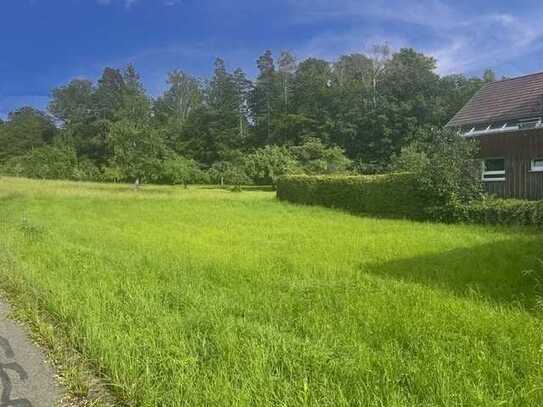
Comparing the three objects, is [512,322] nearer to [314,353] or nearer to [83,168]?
[314,353]

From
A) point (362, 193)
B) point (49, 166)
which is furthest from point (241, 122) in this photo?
point (362, 193)

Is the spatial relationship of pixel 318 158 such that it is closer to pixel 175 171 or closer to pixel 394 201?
pixel 175 171

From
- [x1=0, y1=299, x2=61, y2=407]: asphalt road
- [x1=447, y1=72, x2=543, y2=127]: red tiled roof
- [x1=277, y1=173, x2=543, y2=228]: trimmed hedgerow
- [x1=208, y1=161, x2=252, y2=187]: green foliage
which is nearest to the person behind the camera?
[x1=0, y1=299, x2=61, y2=407]: asphalt road

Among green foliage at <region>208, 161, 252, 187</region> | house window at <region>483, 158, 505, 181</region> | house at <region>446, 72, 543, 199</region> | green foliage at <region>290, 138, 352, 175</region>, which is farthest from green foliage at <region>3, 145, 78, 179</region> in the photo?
house window at <region>483, 158, 505, 181</region>

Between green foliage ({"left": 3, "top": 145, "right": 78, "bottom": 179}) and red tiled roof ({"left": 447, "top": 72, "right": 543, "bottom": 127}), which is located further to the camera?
green foliage ({"left": 3, "top": 145, "right": 78, "bottom": 179})

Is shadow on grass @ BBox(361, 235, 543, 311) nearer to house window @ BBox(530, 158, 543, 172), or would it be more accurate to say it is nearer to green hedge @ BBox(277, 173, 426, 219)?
green hedge @ BBox(277, 173, 426, 219)

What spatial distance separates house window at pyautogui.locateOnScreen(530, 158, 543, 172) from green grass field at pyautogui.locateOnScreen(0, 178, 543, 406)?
33.2 ft

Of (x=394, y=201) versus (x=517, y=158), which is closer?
(x=517, y=158)

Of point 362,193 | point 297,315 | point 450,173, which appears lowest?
point 297,315

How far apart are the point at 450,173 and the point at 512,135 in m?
4.99

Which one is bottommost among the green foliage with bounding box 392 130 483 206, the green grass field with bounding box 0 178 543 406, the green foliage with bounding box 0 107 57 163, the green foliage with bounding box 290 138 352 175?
the green grass field with bounding box 0 178 543 406

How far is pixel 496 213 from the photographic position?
16.0m

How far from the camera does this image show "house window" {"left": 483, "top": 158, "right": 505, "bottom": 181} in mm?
21250

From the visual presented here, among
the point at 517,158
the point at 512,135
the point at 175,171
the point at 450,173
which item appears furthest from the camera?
the point at 175,171
